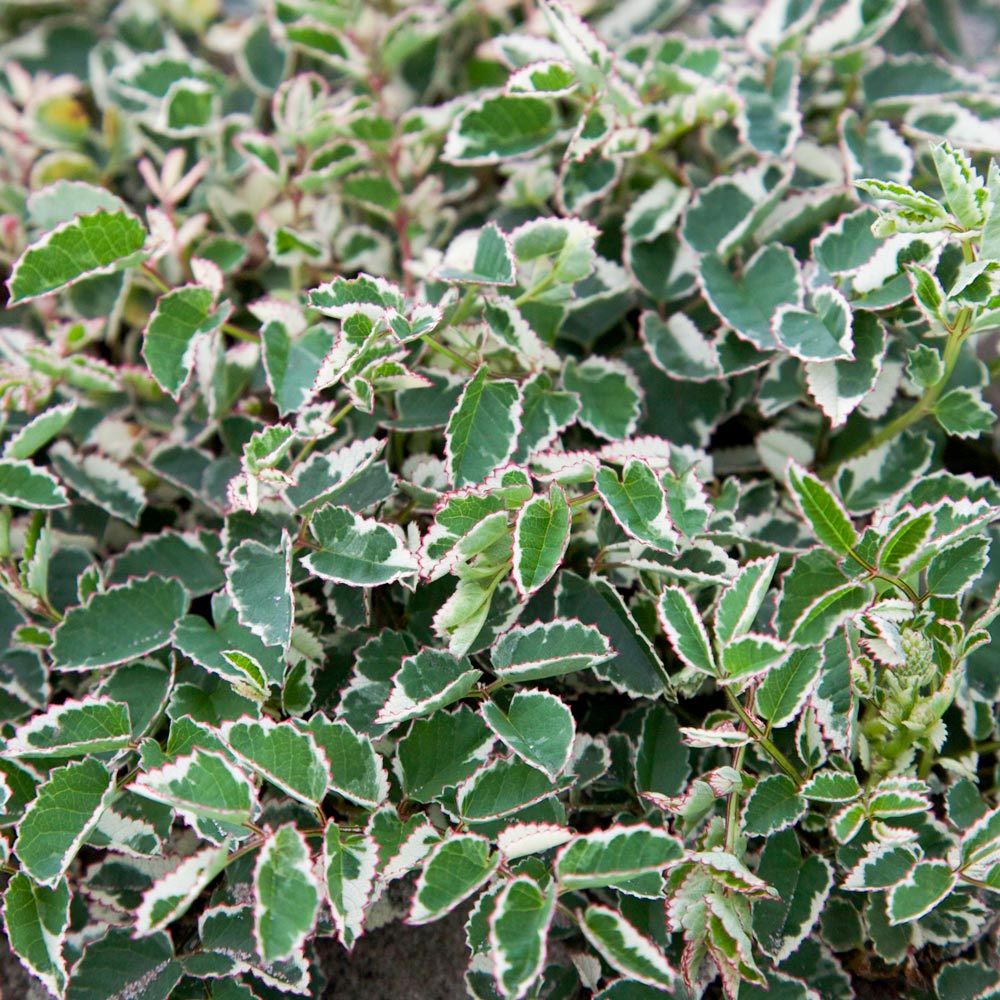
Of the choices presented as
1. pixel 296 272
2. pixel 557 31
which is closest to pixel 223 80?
pixel 296 272

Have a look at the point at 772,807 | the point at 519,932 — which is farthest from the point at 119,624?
the point at 772,807

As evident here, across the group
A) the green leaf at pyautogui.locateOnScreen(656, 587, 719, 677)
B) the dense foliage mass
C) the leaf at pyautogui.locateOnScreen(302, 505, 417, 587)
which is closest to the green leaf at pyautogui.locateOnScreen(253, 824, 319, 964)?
the dense foliage mass

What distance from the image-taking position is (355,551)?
925 millimetres

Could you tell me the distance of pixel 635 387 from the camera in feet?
3.70

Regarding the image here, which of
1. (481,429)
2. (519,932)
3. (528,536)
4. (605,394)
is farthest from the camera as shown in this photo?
(605,394)

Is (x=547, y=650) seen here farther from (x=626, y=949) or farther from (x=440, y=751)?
(x=626, y=949)

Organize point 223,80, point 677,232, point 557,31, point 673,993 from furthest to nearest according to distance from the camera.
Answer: point 223,80 → point 677,232 → point 557,31 → point 673,993

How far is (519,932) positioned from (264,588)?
387 mm

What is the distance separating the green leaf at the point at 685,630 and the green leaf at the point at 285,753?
1.06 ft

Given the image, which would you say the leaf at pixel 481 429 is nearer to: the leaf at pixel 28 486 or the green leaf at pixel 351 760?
the green leaf at pixel 351 760

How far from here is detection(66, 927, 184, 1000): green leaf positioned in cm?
92

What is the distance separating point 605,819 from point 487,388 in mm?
471

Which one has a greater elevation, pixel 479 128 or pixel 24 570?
pixel 479 128

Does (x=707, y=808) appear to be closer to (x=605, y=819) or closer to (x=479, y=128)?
(x=605, y=819)
